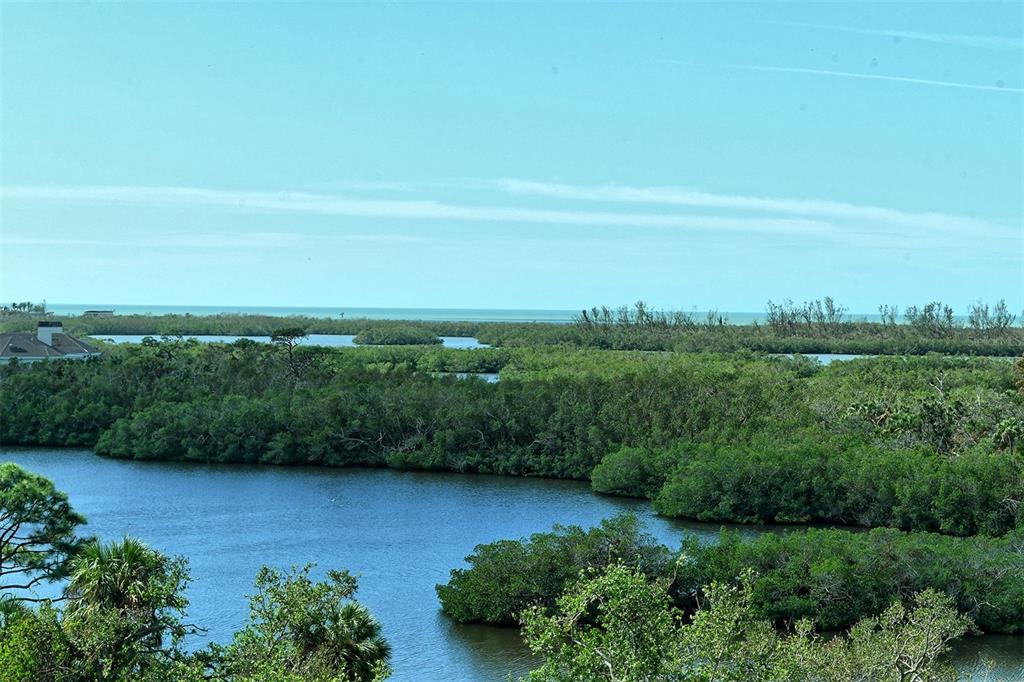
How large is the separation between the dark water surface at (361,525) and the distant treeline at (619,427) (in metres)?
1.78

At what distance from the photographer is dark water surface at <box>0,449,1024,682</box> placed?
3060cm

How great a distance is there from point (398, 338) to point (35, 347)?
7526 centimetres

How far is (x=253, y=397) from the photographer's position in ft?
224

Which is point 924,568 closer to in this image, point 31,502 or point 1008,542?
point 1008,542

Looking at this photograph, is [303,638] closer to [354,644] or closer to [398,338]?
[354,644]

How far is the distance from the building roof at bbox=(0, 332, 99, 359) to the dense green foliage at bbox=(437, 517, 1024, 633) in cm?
5788

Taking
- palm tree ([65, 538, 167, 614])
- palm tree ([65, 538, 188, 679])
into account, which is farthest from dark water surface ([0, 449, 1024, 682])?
palm tree ([65, 538, 188, 679])

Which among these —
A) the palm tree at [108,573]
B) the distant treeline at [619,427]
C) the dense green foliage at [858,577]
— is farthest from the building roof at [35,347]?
the palm tree at [108,573]

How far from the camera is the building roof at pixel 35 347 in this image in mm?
80938

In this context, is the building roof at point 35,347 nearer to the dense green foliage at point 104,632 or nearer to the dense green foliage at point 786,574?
the dense green foliage at point 786,574

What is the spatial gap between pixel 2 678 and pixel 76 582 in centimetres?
538

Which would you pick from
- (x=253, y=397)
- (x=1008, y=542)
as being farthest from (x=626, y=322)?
(x=1008, y=542)

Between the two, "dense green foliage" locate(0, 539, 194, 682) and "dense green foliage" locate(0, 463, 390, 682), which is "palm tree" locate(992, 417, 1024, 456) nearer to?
"dense green foliage" locate(0, 463, 390, 682)

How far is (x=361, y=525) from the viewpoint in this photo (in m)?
44.6
